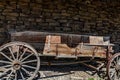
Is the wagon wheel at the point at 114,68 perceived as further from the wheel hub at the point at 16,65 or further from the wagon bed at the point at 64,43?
the wheel hub at the point at 16,65

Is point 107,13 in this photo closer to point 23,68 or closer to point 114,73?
point 114,73

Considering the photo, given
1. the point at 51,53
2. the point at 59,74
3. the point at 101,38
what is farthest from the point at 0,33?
the point at 101,38

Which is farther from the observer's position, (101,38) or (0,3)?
(101,38)

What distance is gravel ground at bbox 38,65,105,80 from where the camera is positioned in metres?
8.78

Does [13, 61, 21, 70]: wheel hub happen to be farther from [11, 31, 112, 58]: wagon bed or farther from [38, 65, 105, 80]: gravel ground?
[38, 65, 105, 80]: gravel ground

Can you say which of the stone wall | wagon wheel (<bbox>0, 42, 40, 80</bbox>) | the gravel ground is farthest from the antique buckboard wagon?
the stone wall

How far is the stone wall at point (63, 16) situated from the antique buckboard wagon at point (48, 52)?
0.55 metres

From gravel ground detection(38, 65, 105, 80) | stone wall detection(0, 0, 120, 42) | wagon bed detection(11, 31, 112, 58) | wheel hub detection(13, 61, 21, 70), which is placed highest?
stone wall detection(0, 0, 120, 42)

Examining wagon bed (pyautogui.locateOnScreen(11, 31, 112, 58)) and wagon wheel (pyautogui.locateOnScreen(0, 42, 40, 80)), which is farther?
wagon bed (pyautogui.locateOnScreen(11, 31, 112, 58))

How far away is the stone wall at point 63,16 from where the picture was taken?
8586 mm

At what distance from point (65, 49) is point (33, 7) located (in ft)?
4.88

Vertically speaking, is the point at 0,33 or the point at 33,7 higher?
the point at 33,7

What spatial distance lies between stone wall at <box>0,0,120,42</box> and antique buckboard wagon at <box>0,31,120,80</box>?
0.55 metres

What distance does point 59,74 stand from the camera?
8.95 m
